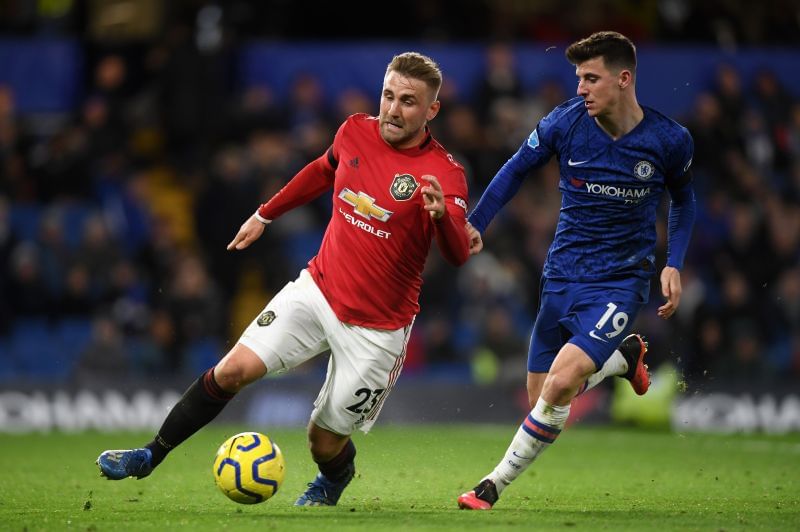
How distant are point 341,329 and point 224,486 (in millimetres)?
1119

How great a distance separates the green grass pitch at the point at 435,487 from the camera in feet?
23.6

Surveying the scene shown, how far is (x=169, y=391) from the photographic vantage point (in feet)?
49.1

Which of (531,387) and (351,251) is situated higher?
(351,251)

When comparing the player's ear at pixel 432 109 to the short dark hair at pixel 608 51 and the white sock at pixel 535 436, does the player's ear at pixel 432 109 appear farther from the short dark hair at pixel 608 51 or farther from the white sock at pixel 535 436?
the white sock at pixel 535 436

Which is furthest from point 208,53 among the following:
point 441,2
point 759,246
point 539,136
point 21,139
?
point 539,136

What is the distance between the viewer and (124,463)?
745 cm

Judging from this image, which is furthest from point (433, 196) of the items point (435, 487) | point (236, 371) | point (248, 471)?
point (435, 487)

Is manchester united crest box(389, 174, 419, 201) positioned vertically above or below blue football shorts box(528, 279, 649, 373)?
above

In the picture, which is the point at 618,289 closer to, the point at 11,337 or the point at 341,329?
the point at 341,329

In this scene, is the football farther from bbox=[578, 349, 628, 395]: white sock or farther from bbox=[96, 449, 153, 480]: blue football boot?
bbox=[578, 349, 628, 395]: white sock

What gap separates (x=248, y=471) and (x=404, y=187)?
184 cm

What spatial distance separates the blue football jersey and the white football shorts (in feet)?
3.37

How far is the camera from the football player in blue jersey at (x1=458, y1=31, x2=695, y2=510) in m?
7.78

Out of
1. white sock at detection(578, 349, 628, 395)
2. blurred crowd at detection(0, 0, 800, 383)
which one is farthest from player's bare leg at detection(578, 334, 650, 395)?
blurred crowd at detection(0, 0, 800, 383)
